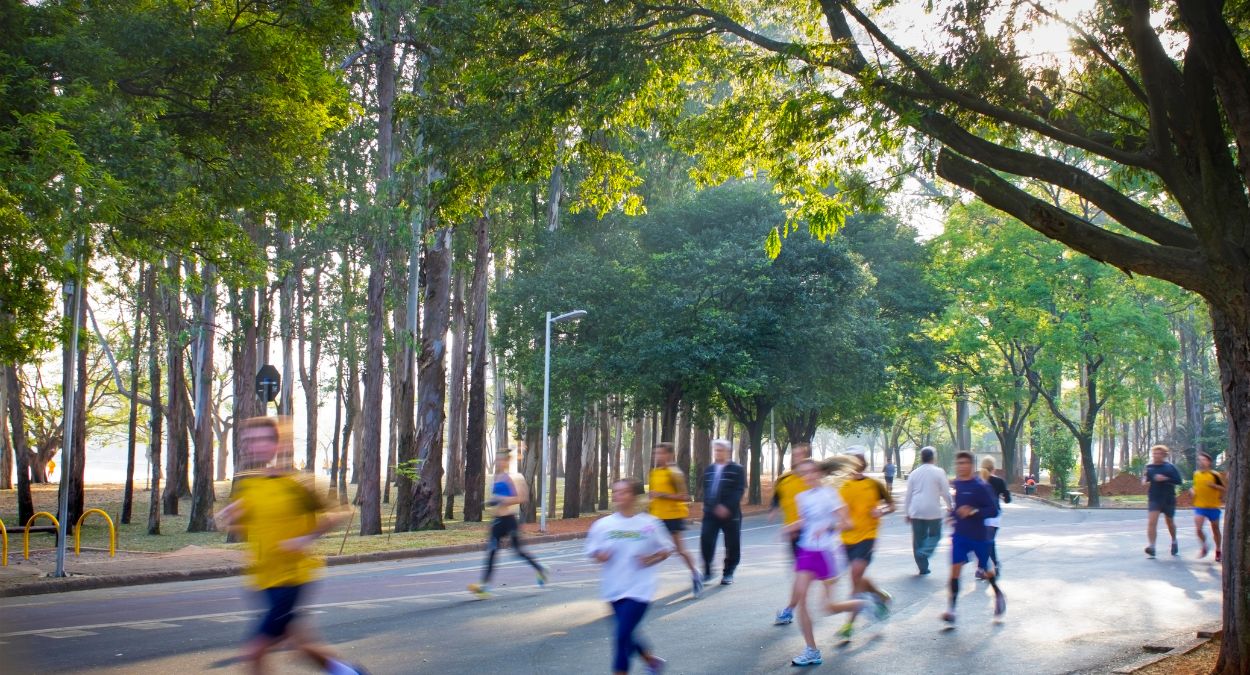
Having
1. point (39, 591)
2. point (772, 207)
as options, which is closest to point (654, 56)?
point (39, 591)

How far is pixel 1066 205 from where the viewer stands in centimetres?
3512

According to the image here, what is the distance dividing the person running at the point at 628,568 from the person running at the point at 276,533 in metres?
1.65

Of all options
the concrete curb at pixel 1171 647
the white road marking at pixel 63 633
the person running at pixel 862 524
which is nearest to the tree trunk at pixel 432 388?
the white road marking at pixel 63 633

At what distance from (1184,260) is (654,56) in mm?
5383

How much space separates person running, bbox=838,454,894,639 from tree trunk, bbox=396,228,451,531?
17.8 metres

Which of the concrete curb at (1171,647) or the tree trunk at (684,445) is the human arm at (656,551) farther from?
the tree trunk at (684,445)

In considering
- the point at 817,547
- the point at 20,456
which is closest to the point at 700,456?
the point at 20,456

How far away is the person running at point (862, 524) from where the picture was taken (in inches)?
407

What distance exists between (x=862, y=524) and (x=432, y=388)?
733 inches

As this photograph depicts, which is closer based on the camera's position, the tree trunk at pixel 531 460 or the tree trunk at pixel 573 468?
the tree trunk at pixel 573 468

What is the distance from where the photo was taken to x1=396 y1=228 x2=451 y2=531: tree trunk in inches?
1069

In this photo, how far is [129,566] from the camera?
56.9ft

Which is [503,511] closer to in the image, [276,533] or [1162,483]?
[276,533]

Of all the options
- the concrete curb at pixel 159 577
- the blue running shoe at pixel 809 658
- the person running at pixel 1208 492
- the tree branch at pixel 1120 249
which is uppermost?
the tree branch at pixel 1120 249
